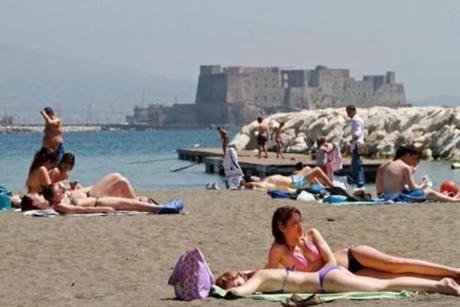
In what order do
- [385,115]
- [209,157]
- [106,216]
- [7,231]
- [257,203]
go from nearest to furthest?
[7,231] → [106,216] → [257,203] → [209,157] → [385,115]

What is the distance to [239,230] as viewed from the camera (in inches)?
573

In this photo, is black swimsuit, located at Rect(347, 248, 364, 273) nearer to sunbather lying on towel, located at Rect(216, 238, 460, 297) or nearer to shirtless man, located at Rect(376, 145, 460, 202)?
sunbather lying on towel, located at Rect(216, 238, 460, 297)

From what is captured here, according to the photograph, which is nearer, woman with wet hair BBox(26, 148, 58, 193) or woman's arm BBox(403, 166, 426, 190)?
woman with wet hair BBox(26, 148, 58, 193)

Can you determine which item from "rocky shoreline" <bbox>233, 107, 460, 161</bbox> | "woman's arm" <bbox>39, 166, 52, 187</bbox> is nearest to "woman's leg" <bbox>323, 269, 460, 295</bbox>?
"woman's arm" <bbox>39, 166, 52, 187</bbox>

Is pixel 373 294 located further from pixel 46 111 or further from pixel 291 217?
pixel 46 111

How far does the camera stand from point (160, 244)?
1321 centimetres

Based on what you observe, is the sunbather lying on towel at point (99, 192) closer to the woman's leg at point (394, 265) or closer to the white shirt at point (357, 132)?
the white shirt at point (357, 132)

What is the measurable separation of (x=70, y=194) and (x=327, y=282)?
24.0 ft

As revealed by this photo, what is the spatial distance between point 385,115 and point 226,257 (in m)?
46.5

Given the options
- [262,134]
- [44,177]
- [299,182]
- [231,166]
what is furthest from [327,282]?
[262,134]

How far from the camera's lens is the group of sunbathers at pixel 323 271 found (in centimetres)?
924

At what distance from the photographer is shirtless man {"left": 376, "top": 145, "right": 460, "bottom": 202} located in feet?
53.9

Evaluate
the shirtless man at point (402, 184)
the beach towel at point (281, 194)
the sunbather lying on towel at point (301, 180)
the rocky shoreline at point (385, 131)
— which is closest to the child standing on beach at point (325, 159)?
the sunbather lying on towel at point (301, 180)

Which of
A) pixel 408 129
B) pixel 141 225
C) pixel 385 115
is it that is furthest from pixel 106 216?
pixel 385 115
